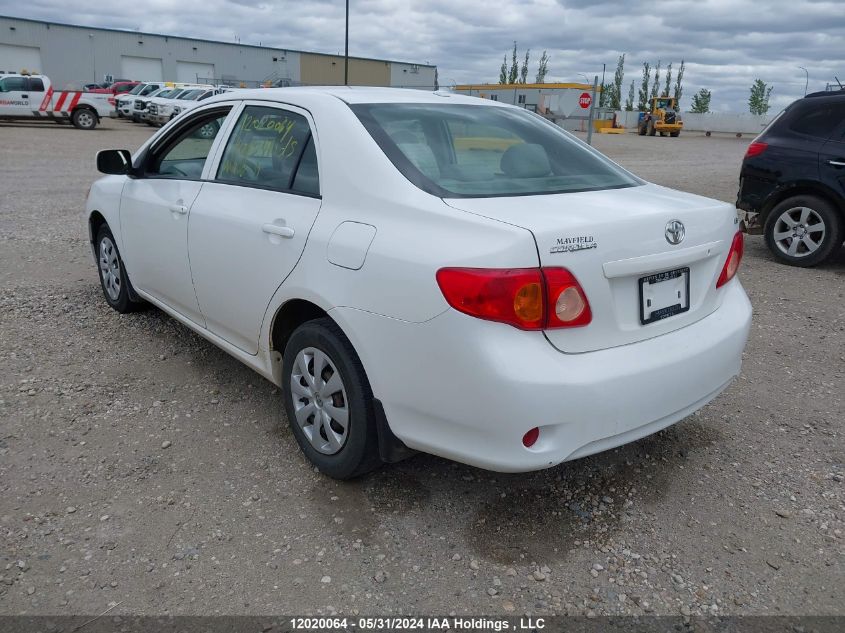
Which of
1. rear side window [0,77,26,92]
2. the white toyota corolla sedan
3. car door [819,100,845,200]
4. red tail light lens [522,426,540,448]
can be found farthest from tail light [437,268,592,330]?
rear side window [0,77,26,92]

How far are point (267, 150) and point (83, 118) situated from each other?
26506 mm

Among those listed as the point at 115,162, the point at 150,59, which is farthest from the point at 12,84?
the point at 150,59

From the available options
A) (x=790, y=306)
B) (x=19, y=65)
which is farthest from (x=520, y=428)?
(x=19, y=65)

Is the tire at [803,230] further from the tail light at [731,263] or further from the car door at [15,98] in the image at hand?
the car door at [15,98]

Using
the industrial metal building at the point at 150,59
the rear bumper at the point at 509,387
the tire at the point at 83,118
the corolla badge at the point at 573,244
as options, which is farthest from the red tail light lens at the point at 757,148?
the industrial metal building at the point at 150,59

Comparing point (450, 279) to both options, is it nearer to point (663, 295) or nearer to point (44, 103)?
point (663, 295)

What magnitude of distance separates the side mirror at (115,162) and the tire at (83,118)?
2495 cm

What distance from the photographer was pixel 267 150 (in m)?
3.36

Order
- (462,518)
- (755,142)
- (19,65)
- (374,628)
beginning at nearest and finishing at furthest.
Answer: (374,628) < (462,518) < (755,142) < (19,65)

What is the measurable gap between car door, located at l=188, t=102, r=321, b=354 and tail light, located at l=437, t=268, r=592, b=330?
2.80 feet

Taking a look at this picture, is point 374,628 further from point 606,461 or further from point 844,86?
point 844,86

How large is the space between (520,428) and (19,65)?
5753 cm

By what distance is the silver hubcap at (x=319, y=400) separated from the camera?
284 centimetres

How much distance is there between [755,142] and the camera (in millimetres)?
7492
